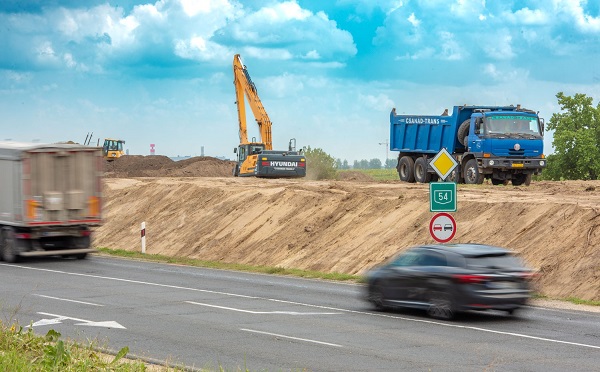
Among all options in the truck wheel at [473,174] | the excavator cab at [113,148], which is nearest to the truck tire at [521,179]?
the truck wheel at [473,174]

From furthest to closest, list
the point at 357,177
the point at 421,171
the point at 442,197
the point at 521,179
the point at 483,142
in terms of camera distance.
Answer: the point at 357,177 < the point at 421,171 < the point at 521,179 < the point at 483,142 < the point at 442,197

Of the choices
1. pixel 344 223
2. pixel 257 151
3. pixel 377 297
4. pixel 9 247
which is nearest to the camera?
pixel 377 297

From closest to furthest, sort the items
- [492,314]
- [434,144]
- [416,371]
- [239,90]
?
[416,371] < [492,314] < [434,144] < [239,90]

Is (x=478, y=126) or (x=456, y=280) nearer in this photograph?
(x=456, y=280)

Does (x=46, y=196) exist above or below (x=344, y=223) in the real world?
above

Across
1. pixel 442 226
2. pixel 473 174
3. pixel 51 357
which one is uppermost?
pixel 473 174

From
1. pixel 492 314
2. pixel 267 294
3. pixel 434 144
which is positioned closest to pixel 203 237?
pixel 434 144

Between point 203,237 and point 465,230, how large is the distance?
1369 cm

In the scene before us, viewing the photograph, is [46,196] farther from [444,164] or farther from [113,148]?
[113,148]

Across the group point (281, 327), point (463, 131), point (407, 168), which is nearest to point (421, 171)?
point (407, 168)

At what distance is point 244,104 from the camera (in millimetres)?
62344

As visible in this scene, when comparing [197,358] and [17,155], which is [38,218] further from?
[197,358]

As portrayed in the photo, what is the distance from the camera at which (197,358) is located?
1392 centimetres

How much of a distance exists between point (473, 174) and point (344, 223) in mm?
7914
